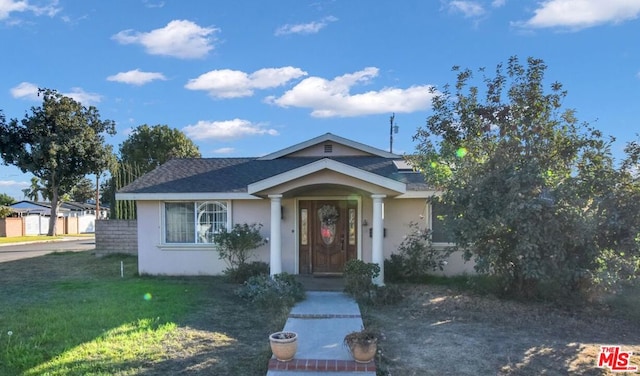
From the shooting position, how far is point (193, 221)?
39.8 feet

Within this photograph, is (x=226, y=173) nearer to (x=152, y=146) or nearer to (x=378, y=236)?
(x=378, y=236)

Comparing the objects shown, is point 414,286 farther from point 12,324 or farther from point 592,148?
point 12,324

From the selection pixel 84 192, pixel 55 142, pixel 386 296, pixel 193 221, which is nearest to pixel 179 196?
pixel 193 221

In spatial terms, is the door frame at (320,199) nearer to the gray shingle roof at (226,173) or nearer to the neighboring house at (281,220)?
the neighboring house at (281,220)

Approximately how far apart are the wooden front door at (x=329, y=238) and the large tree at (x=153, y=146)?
29.4 metres

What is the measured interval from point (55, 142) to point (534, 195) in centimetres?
3055

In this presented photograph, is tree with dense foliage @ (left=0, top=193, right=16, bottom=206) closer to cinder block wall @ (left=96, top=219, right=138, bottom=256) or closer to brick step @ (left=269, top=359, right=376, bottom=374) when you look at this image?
cinder block wall @ (left=96, top=219, right=138, bottom=256)

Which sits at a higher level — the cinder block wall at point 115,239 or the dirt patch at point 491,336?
the cinder block wall at point 115,239

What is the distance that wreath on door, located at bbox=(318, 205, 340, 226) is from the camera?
459 inches

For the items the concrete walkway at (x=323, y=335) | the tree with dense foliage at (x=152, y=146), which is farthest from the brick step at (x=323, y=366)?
the tree with dense foliage at (x=152, y=146)

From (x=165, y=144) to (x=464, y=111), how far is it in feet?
108

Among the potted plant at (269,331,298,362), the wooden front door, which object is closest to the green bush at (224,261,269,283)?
the wooden front door

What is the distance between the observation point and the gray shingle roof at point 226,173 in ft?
38.9

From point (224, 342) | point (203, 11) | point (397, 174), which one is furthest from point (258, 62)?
point (224, 342)
